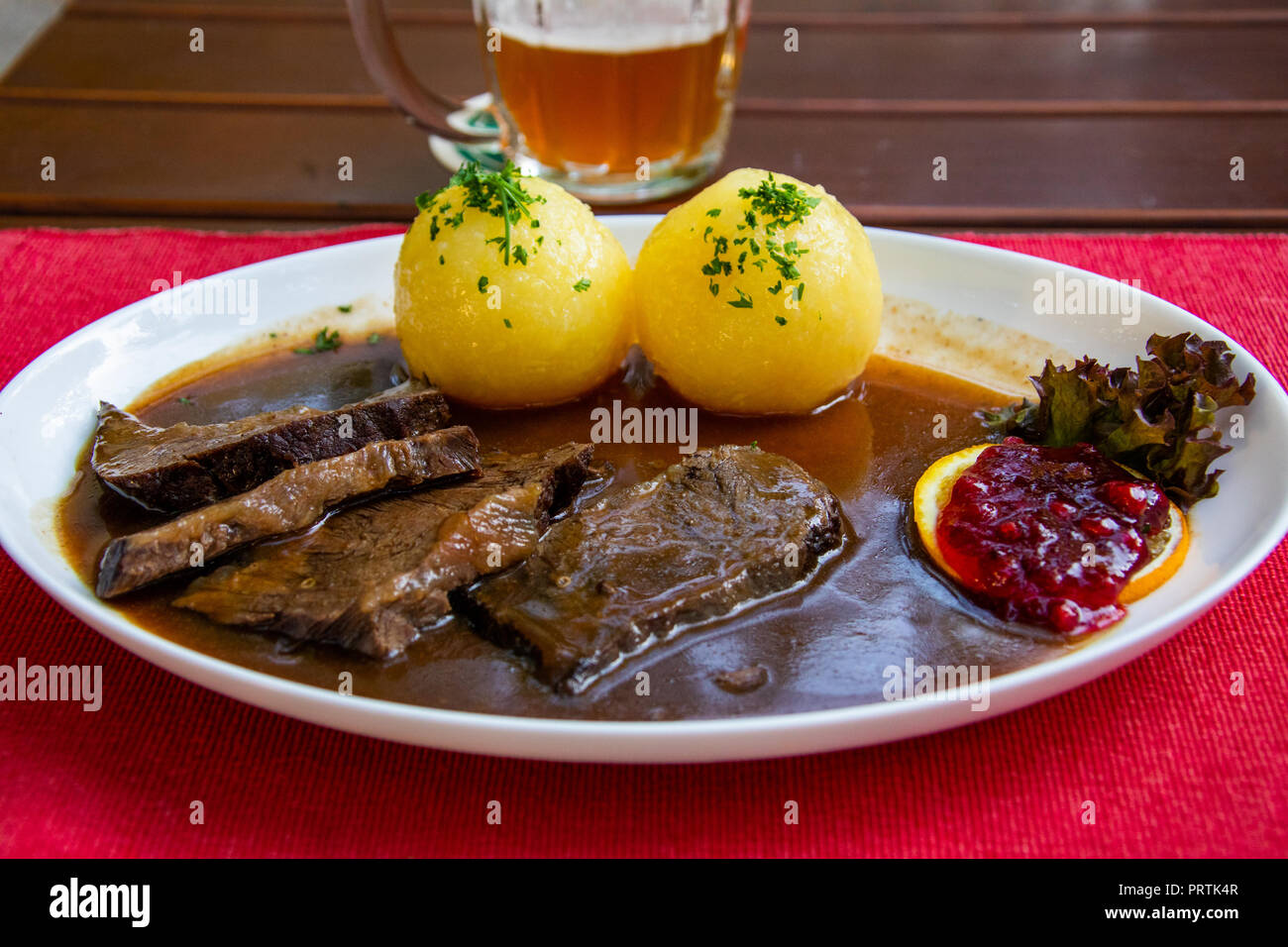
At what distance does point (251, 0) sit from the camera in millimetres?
6891

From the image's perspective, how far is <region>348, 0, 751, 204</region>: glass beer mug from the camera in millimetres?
4266

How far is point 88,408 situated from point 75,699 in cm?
108

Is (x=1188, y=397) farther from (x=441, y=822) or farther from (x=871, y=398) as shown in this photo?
(x=441, y=822)

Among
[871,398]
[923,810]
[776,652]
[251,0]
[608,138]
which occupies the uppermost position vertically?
[251,0]

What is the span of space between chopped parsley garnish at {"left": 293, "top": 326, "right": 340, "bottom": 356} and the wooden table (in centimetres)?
105

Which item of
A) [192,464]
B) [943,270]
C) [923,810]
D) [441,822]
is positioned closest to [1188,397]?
[943,270]

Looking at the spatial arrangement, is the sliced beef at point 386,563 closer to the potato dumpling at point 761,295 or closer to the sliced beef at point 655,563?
the sliced beef at point 655,563

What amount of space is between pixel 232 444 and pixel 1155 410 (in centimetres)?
232

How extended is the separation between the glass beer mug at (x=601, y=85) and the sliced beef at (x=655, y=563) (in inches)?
74.2

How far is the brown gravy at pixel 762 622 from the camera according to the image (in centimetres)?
232

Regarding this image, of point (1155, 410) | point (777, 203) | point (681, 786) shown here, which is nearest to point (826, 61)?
point (777, 203)

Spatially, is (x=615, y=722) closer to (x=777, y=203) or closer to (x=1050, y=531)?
(x=1050, y=531)

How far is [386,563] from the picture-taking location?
2576 millimetres

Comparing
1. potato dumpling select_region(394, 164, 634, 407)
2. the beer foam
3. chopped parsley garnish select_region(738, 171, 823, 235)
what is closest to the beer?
the beer foam
